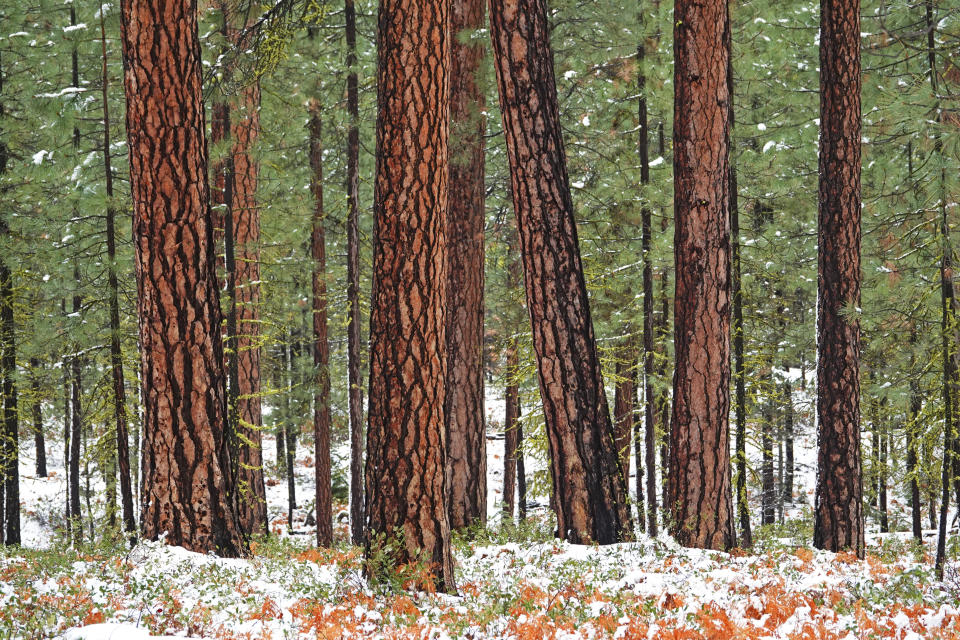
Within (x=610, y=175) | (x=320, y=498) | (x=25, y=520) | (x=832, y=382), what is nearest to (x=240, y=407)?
(x=320, y=498)

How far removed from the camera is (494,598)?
16.5ft

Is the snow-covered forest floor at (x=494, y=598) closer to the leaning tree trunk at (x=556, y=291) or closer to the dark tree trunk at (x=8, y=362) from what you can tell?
the leaning tree trunk at (x=556, y=291)

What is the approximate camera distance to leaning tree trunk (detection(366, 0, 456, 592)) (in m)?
5.12

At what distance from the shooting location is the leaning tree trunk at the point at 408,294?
512 cm

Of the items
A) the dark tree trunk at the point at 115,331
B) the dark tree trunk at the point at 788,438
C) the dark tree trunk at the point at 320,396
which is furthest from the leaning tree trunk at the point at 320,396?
the dark tree trunk at the point at 788,438

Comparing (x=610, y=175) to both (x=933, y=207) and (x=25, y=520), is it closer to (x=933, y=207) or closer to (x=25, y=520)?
(x=933, y=207)

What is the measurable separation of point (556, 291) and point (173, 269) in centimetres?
360

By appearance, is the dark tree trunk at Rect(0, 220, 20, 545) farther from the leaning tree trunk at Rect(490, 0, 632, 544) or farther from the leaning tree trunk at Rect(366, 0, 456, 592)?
the leaning tree trunk at Rect(366, 0, 456, 592)

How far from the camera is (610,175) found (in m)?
13.9

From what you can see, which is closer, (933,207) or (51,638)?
(51,638)

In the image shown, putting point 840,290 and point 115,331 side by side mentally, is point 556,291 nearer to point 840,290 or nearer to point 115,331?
point 840,290

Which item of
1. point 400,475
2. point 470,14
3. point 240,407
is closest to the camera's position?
point 400,475

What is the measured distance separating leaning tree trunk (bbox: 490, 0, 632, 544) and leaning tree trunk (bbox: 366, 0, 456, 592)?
6.50 ft

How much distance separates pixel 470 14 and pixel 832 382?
7091 millimetres
